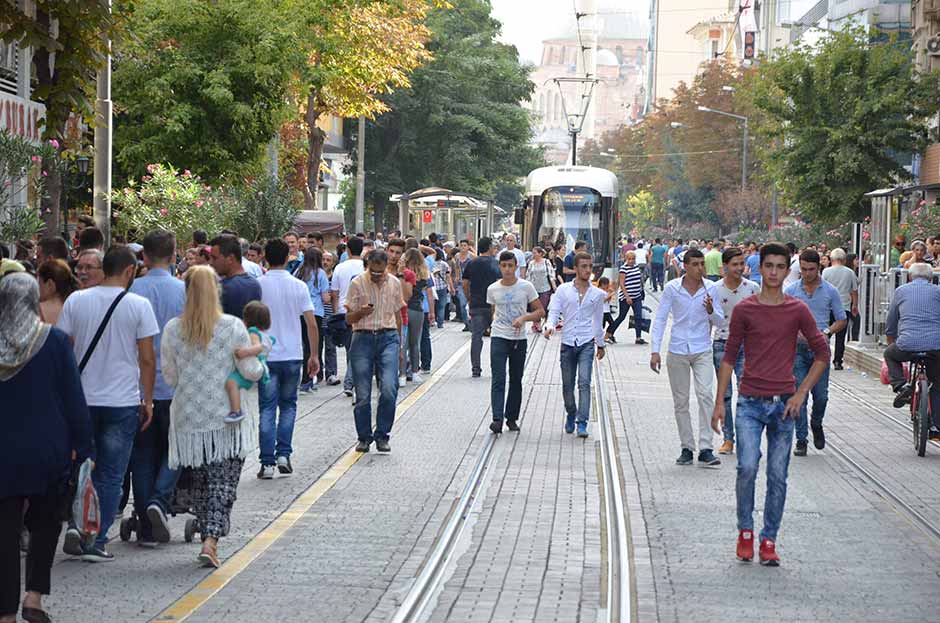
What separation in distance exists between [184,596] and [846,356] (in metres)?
19.2

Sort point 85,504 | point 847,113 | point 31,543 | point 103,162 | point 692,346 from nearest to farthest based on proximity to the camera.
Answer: point 31,543, point 85,504, point 692,346, point 103,162, point 847,113

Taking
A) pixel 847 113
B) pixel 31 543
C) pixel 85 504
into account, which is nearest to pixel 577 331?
pixel 85 504

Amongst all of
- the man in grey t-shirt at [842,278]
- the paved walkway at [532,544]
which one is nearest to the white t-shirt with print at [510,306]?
the paved walkway at [532,544]

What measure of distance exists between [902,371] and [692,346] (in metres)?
2.70

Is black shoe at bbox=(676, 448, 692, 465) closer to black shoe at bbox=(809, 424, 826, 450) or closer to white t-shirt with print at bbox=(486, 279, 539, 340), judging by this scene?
black shoe at bbox=(809, 424, 826, 450)

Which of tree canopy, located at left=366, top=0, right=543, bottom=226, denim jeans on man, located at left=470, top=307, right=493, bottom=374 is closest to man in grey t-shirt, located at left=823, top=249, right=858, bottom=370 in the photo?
denim jeans on man, located at left=470, top=307, right=493, bottom=374

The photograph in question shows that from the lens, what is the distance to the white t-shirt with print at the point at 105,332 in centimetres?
879

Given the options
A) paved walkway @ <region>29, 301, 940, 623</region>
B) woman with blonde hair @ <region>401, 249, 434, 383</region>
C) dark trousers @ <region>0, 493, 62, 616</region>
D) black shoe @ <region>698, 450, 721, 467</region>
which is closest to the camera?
dark trousers @ <region>0, 493, 62, 616</region>

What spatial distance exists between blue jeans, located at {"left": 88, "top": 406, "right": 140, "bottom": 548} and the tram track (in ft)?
5.68

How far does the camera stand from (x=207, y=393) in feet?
29.1

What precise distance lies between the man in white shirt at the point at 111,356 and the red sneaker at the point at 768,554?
3436 mm

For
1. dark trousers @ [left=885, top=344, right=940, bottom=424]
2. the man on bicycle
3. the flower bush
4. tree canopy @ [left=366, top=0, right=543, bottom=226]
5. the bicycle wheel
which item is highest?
tree canopy @ [left=366, top=0, right=543, bottom=226]

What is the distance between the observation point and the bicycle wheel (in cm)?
1418

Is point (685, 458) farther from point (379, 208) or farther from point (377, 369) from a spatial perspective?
point (379, 208)
